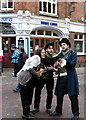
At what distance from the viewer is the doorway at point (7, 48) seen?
55.8 ft

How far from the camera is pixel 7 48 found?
17.1 metres

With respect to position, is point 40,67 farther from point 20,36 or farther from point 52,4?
point 52,4

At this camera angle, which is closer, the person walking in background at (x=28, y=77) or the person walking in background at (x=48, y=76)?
the person walking in background at (x=28, y=77)

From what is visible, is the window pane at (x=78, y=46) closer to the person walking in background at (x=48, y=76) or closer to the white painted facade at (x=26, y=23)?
the white painted facade at (x=26, y=23)

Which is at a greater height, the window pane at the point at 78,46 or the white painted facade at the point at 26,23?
the white painted facade at the point at 26,23

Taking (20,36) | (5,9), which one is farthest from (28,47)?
(5,9)

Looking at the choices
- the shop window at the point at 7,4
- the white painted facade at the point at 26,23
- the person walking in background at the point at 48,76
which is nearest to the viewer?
the person walking in background at the point at 48,76

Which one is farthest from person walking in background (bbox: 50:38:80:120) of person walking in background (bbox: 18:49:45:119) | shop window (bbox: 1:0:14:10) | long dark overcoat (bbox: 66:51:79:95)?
shop window (bbox: 1:0:14:10)

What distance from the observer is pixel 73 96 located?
503cm

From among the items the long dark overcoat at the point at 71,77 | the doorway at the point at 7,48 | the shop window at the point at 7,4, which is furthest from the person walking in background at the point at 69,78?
the shop window at the point at 7,4

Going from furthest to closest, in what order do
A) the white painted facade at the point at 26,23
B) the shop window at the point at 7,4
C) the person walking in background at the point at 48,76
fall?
the shop window at the point at 7,4 → the white painted facade at the point at 26,23 → the person walking in background at the point at 48,76

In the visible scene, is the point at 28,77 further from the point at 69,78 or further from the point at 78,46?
the point at 78,46

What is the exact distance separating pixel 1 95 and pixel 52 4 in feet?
40.6

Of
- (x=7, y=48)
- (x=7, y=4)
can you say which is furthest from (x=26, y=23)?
(x=7, y=48)
